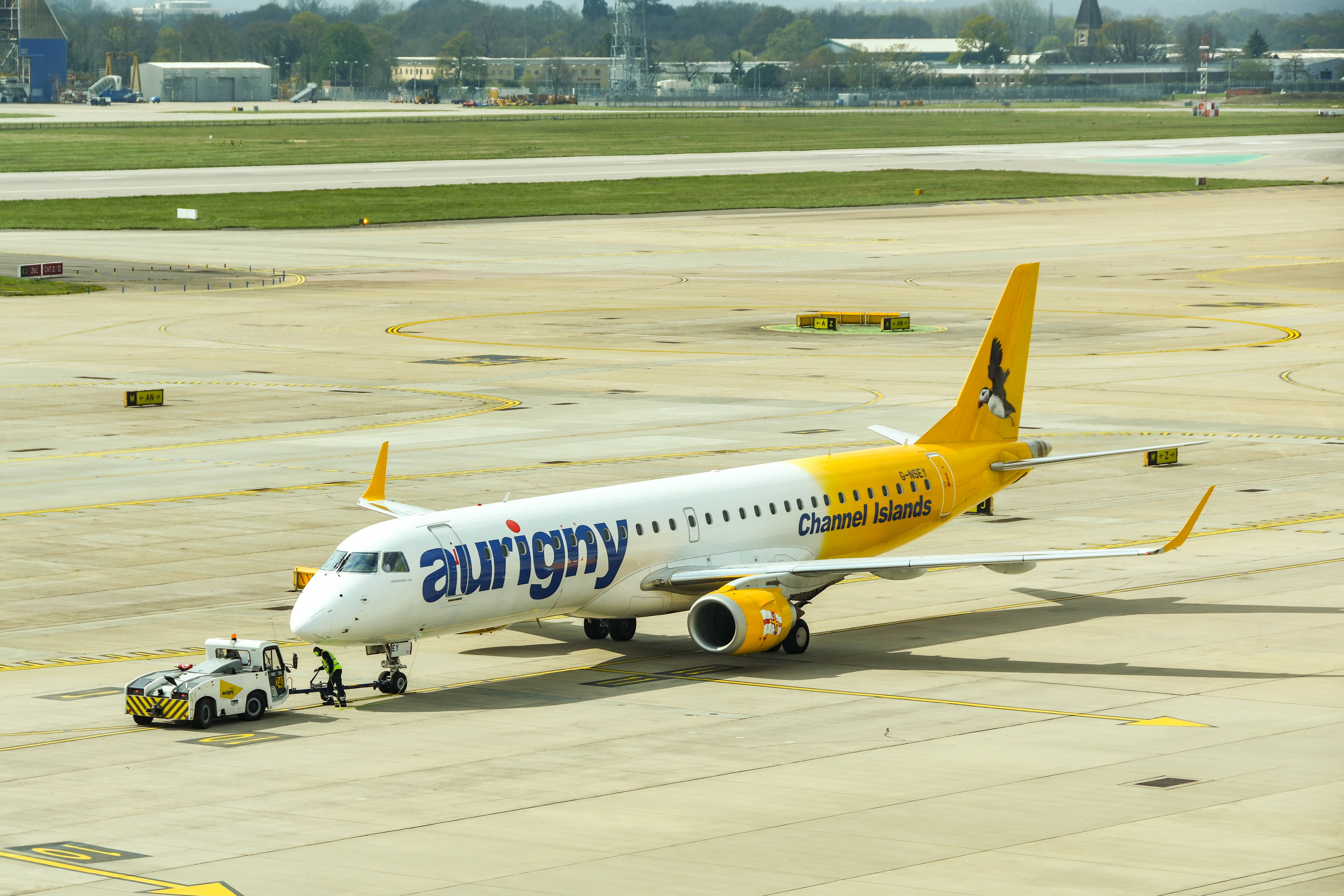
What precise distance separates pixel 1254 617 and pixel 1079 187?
14904 centimetres

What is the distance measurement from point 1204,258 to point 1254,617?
93545 mm

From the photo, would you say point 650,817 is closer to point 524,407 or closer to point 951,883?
point 951,883

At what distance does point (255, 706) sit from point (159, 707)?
1667 mm

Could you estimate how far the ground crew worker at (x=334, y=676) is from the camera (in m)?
33.8

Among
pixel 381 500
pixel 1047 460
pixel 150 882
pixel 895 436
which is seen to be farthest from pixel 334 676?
pixel 1047 460

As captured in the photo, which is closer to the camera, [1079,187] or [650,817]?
[650,817]

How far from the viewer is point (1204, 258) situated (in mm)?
129625

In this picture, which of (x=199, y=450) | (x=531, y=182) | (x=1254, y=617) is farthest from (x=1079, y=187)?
(x=1254, y=617)

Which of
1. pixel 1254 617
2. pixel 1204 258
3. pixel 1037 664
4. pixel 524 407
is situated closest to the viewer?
pixel 1037 664

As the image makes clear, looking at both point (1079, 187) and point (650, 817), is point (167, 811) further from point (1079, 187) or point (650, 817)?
point (1079, 187)

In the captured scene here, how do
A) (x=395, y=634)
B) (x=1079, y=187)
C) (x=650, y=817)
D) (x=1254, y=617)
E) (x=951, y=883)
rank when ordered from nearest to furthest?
(x=951, y=883) → (x=650, y=817) → (x=395, y=634) → (x=1254, y=617) → (x=1079, y=187)

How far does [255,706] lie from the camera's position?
33.0 m

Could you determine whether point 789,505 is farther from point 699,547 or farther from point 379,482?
point 379,482

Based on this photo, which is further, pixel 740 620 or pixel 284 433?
pixel 284 433
